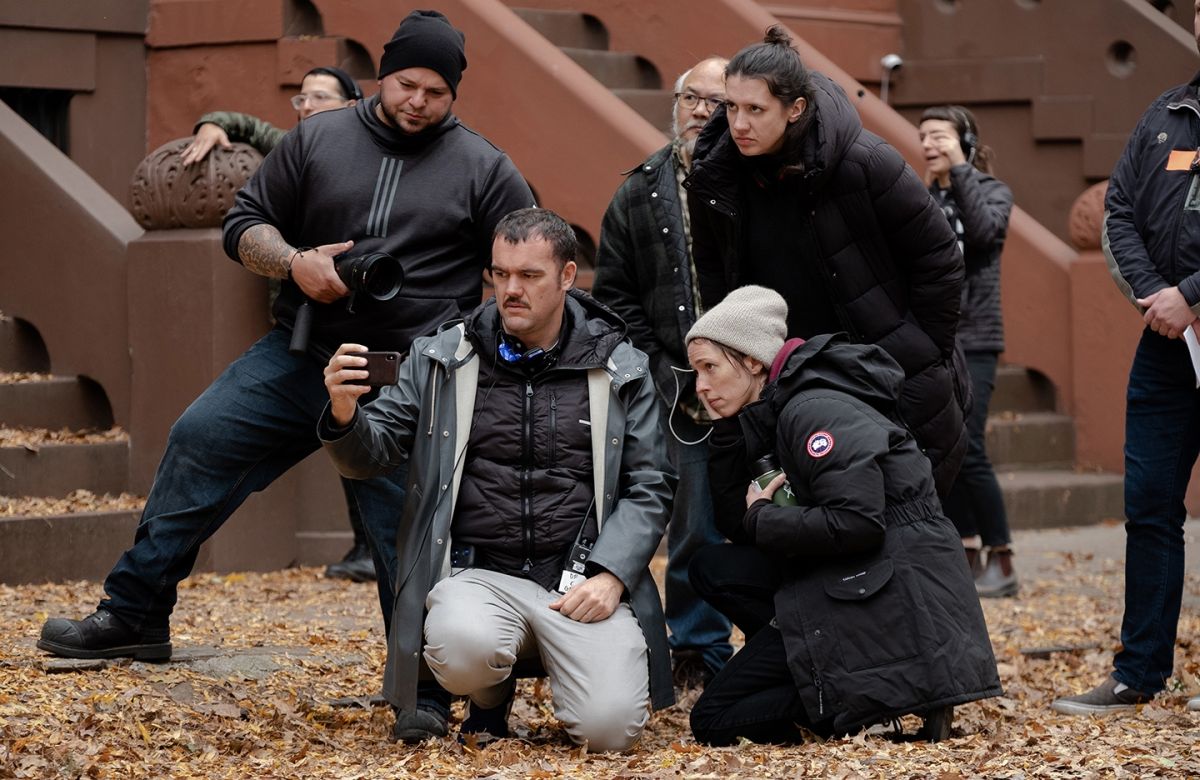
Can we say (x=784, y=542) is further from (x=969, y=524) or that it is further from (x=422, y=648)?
(x=969, y=524)

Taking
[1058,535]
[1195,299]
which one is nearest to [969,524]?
[1058,535]

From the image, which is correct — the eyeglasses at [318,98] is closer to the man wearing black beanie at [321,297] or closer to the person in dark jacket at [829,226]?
the man wearing black beanie at [321,297]

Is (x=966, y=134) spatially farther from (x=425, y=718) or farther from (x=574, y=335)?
(x=425, y=718)

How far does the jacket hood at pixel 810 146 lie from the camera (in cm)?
531

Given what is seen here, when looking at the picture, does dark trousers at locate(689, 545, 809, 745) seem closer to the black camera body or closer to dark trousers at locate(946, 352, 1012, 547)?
the black camera body

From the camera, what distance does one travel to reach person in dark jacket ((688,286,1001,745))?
504 centimetres

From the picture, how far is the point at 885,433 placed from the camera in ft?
16.9

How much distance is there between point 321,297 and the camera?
558 cm

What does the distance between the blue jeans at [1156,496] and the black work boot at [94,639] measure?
10.4 ft

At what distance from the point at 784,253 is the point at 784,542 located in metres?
0.99

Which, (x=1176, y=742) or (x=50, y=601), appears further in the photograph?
(x=50, y=601)

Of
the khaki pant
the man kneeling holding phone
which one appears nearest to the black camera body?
the man kneeling holding phone

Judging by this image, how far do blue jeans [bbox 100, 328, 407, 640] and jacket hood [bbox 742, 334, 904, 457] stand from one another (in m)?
1.19

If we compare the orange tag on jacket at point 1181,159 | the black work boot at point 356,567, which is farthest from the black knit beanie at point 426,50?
the black work boot at point 356,567
